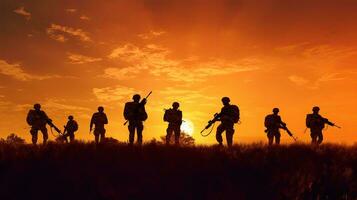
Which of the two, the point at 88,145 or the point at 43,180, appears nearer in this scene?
the point at 43,180

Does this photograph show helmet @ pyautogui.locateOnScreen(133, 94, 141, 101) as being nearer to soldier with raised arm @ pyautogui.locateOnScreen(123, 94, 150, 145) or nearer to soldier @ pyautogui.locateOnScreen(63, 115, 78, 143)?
soldier with raised arm @ pyautogui.locateOnScreen(123, 94, 150, 145)

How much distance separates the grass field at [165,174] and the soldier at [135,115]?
3.34 metres

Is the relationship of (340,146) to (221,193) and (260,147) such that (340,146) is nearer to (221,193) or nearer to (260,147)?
(260,147)

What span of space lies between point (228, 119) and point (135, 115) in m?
3.52

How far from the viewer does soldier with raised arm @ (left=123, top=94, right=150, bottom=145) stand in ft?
68.5

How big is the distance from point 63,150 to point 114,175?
313cm

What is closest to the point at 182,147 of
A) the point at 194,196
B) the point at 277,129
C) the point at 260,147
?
the point at 260,147

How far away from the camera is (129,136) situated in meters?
21.3

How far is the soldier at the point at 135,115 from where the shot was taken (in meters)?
20.9

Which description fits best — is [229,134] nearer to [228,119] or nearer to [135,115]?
[228,119]

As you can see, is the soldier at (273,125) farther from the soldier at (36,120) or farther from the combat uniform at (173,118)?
the soldier at (36,120)

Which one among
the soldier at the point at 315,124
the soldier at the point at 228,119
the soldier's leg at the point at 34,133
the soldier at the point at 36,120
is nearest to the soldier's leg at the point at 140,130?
the soldier at the point at 228,119

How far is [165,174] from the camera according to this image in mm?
14414

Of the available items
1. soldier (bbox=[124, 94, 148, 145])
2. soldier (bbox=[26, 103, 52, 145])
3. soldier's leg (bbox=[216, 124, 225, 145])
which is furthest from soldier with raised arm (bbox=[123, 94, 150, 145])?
soldier (bbox=[26, 103, 52, 145])
